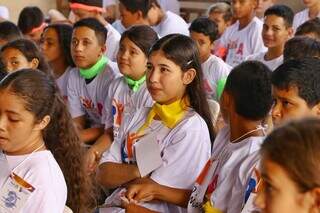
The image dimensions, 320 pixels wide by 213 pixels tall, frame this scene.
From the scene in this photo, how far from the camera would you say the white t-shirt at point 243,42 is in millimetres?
4441

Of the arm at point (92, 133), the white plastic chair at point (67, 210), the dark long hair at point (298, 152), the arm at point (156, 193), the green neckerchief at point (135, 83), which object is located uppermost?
the dark long hair at point (298, 152)

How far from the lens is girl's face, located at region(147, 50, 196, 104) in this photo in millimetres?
2070

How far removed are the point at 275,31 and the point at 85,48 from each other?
134cm

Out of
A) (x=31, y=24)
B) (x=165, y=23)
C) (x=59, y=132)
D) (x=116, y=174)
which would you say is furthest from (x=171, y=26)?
(x=59, y=132)

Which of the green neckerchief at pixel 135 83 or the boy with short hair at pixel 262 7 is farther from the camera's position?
the boy with short hair at pixel 262 7

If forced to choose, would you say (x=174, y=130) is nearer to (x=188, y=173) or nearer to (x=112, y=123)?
(x=188, y=173)

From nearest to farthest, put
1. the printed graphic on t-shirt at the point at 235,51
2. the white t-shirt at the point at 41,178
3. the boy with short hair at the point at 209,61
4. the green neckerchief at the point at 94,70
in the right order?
the white t-shirt at the point at 41,178
the green neckerchief at the point at 94,70
the boy with short hair at the point at 209,61
the printed graphic on t-shirt at the point at 235,51

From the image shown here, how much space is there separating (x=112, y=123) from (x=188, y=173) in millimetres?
977

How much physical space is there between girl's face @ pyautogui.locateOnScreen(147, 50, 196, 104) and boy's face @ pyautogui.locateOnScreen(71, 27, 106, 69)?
41.1 inches

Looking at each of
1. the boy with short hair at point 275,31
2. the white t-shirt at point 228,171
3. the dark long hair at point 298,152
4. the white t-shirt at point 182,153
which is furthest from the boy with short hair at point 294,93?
the boy with short hair at point 275,31

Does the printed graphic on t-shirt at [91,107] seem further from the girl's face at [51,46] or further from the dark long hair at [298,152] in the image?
the dark long hair at [298,152]

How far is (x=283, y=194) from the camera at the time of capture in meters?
0.97

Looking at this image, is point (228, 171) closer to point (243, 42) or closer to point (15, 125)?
point (15, 125)

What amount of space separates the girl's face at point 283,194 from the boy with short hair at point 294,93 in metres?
0.61
